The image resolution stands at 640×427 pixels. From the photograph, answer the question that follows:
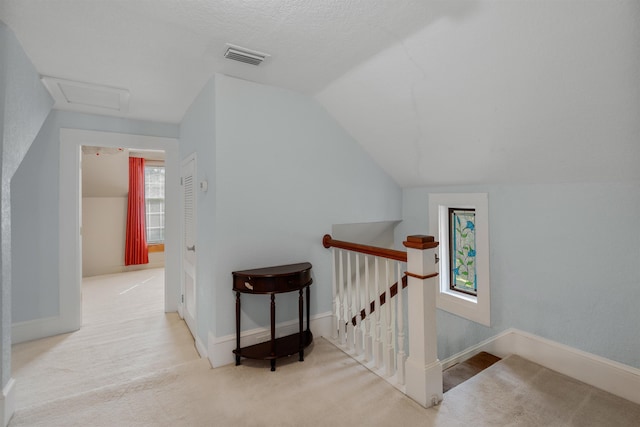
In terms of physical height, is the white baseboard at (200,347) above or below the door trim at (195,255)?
below

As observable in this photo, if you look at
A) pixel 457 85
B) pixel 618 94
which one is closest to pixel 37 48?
pixel 457 85

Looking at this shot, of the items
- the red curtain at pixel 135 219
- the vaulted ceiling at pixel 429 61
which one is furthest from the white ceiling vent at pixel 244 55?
the red curtain at pixel 135 219

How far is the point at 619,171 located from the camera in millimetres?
1862

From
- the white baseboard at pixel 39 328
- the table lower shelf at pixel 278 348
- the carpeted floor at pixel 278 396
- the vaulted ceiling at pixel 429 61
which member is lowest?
the carpeted floor at pixel 278 396

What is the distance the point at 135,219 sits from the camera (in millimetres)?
5922

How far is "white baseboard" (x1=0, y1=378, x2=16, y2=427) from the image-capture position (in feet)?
5.57

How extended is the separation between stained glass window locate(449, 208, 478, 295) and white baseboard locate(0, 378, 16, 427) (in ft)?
11.0

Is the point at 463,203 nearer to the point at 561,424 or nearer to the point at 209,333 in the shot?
the point at 561,424

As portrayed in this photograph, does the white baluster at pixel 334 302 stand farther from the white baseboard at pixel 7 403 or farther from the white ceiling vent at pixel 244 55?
the white baseboard at pixel 7 403

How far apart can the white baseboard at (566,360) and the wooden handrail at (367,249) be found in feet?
4.03

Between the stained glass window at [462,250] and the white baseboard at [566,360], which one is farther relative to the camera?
the stained glass window at [462,250]

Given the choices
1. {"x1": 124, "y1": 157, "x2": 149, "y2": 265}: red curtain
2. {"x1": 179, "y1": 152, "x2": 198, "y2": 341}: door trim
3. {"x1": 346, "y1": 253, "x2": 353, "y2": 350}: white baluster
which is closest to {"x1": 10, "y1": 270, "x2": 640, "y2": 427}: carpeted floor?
{"x1": 346, "y1": 253, "x2": 353, "y2": 350}: white baluster

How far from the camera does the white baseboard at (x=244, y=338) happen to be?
2323 millimetres

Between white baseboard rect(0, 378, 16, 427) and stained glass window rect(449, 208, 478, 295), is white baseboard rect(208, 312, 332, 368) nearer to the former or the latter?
white baseboard rect(0, 378, 16, 427)
